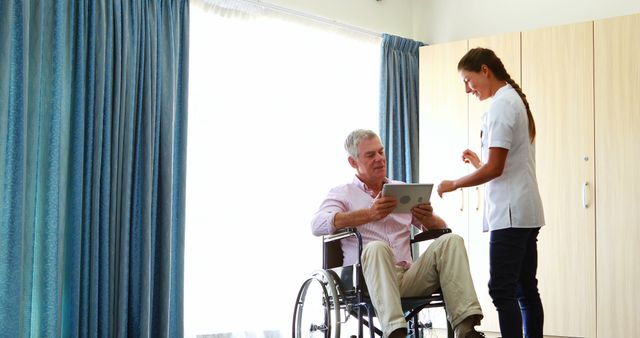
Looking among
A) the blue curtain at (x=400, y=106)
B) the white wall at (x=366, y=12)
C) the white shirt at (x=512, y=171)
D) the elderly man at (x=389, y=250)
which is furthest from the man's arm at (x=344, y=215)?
the blue curtain at (x=400, y=106)

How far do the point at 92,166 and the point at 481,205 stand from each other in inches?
93.4

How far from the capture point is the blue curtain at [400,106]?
17.2 feet

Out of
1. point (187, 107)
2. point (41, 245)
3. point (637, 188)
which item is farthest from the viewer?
point (637, 188)

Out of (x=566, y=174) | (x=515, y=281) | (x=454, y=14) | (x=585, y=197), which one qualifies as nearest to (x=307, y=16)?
(x=454, y=14)

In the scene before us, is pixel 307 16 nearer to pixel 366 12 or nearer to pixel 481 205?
pixel 366 12

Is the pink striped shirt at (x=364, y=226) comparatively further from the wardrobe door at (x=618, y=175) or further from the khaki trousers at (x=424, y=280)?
the wardrobe door at (x=618, y=175)

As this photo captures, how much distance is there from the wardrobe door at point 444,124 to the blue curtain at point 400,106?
221 mm

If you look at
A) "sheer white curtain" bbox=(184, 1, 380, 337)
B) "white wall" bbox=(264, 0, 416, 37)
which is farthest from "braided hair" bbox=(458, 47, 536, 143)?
"white wall" bbox=(264, 0, 416, 37)

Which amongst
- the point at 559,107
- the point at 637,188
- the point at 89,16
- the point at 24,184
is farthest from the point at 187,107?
the point at 637,188

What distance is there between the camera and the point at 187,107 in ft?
13.0

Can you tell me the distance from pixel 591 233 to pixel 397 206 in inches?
68.3

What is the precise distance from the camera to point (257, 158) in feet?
14.5

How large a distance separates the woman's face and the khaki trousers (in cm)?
62

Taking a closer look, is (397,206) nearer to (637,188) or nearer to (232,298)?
(232,298)
